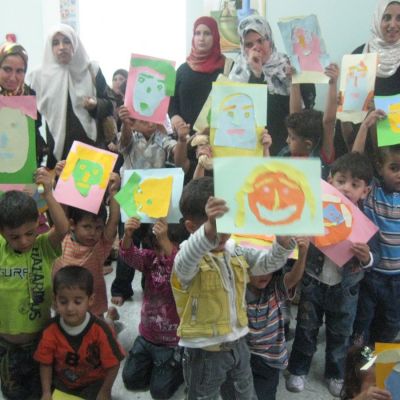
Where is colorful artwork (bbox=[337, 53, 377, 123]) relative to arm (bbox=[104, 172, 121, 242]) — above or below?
above

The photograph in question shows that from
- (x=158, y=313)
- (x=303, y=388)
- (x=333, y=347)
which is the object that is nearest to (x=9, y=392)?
(x=158, y=313)

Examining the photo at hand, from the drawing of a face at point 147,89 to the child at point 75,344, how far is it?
0.82 meters

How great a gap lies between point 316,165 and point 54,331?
1.20 m

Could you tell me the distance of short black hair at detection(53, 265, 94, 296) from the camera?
63.8 inches

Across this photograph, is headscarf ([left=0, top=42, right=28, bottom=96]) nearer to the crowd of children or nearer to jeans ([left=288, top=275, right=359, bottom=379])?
the crowd of children

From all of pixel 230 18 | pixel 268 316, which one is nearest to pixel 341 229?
pixel 268 316

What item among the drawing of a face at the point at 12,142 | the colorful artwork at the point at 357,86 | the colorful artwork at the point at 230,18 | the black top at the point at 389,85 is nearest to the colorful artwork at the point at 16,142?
the drawing of a face at the point at 12,142

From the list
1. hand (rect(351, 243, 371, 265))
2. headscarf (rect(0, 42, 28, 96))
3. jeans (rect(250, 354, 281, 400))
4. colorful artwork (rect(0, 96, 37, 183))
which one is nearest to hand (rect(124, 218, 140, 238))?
colorful artwork (rect(0, 96, 37, 183))

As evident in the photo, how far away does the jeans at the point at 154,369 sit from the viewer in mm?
1812

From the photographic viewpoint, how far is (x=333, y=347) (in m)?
1.84

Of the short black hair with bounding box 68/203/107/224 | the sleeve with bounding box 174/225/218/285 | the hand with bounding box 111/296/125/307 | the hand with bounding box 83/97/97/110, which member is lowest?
the hand with bounding box 111/296/125/307

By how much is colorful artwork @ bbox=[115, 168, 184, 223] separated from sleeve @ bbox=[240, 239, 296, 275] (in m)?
0.47

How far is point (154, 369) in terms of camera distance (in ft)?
6.14

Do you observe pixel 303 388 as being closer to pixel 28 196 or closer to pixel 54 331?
pixel 54 331
